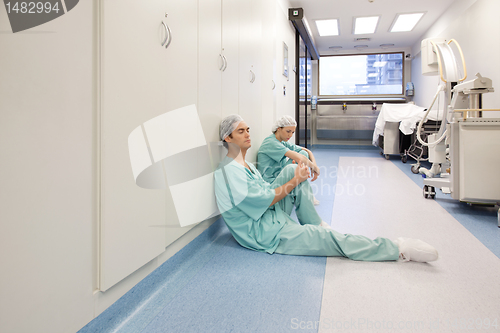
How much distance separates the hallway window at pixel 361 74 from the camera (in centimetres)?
961

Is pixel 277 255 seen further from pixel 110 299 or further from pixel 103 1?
pixel 103 1

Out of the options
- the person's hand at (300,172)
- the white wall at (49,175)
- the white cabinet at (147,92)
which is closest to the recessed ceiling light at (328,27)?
the white cabinet at (147,92)

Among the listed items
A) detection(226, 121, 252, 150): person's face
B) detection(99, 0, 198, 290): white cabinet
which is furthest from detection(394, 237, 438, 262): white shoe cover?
detection(99, 0, 198, 290): white cabinet

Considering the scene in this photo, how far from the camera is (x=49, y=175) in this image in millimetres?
971

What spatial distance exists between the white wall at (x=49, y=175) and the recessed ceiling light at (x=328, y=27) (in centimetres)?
688

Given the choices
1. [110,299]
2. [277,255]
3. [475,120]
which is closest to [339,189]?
[475,120]

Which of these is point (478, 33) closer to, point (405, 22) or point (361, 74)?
point (405, 22)

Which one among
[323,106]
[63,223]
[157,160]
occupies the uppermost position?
[323,106]

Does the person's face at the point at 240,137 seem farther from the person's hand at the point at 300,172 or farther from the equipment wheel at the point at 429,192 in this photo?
the equipment wheel at the point at 429,192

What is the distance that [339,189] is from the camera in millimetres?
4082

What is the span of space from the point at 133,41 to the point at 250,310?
48.9 inches

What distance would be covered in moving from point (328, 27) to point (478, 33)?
11.1 ft

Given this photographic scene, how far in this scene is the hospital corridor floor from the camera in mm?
1304

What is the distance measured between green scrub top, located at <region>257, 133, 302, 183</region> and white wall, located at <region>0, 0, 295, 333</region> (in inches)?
81.0
